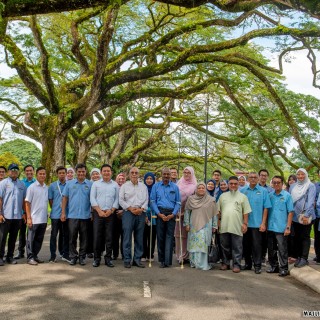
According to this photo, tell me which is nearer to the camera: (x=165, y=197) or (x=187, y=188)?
(x=165, y=197)

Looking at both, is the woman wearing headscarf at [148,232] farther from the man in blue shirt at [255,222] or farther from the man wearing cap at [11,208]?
the man wearing cap at [11,208]

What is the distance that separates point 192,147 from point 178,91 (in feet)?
43.5

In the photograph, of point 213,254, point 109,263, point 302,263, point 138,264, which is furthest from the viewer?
point 213,254

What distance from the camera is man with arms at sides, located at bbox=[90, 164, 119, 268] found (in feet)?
27.5

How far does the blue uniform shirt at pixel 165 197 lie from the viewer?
869 cm

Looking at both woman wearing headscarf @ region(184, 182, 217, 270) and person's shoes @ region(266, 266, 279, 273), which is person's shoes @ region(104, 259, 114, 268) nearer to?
woman wearing headscarf @ region(184, 182, 217, 270)

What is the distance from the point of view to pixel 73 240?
332 inches

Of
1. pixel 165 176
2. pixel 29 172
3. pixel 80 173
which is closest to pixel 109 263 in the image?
pixel 80 173

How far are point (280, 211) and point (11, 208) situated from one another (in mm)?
5068

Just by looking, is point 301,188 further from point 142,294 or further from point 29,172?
point 29,172

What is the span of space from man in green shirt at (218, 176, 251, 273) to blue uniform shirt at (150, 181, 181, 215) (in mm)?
916

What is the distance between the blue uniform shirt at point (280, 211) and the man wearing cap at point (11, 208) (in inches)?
189

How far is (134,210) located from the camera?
8508mm

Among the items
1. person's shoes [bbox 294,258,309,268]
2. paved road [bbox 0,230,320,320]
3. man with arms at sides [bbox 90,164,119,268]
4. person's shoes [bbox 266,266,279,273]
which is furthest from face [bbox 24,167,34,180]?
person's shoes [bbox 294,258,309,268]
